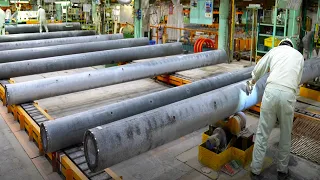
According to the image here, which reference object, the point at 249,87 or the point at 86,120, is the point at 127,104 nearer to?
the point at 86,120

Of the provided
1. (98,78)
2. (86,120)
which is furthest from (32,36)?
(86,120)

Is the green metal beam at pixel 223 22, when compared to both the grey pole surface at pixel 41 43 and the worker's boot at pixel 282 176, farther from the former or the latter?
the worker's boot at pixel 282 176

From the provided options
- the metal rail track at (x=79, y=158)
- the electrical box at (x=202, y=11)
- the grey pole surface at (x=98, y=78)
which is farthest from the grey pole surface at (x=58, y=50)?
the metal rail track at (x=79, y=158)

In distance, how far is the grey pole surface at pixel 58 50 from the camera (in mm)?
7316

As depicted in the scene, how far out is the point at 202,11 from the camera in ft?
32.7

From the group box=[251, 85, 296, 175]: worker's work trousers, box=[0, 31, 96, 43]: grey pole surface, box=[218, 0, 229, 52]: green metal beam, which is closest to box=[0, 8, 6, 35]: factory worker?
box=[0, 31, 96, 43]: grey pole surface

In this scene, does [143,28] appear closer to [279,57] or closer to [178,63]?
[178,63]

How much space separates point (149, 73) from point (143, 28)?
5.78m

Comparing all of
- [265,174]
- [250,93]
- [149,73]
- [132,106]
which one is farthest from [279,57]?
[149,73]

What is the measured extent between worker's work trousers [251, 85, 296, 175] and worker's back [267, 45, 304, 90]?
0.29 feet

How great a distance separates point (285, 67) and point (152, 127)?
6.07 feet

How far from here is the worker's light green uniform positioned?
11.9 ft

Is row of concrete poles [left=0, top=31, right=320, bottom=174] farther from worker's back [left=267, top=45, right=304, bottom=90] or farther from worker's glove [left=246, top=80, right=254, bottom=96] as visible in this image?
worker's back [left=267, top=45, right=304, bottom=90]

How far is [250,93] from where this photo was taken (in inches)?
177
